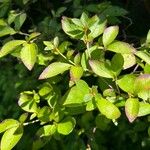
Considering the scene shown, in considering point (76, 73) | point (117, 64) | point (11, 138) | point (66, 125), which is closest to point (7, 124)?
point (11, 138)

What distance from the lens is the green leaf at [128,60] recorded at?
48.5 inches

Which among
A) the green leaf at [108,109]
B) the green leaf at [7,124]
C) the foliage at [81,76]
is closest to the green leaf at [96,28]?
the foliage at [81,76]

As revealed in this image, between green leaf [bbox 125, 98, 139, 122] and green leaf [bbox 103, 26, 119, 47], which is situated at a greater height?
green leaf [bbox 103, 26, 119, 47]

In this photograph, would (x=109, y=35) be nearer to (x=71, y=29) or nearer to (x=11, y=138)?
(x=71, y=29)

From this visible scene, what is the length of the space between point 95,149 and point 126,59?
0.61m

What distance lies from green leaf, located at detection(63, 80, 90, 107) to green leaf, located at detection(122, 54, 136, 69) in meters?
0.14

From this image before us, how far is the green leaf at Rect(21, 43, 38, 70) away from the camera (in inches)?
49.7

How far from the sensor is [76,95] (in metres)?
1.17

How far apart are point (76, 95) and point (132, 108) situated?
0.15 m

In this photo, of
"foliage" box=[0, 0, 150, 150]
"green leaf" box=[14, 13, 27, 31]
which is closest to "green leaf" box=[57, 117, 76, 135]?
"foliage" box=[0, 0, 150, 150]

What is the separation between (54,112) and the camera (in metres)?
1.35

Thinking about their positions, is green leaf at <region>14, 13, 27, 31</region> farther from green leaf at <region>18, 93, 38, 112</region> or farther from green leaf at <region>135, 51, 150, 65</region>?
green leaf at <region>135, 51, 150, 65</region>

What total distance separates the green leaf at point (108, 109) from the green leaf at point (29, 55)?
0.75 ft

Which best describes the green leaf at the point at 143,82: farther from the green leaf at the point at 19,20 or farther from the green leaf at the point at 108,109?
the green leaf at the point at 19,20
